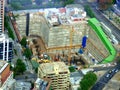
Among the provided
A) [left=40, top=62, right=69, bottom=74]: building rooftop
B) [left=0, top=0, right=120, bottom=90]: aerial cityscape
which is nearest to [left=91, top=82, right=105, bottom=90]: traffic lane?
[left=0, top=0, right=120, bottom=90]: aerial cityscape

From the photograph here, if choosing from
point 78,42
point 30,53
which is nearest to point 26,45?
point 30,53

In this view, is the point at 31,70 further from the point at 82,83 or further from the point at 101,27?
the point at 101,27

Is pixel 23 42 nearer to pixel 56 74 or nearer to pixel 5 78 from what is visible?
pixel 56 74

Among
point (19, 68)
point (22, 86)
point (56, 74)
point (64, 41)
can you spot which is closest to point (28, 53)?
point (19, 68)

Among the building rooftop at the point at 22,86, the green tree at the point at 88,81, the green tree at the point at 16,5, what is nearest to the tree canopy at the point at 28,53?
the green tree at the point at 88,81

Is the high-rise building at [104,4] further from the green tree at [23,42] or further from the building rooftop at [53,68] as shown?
the building rooftop at [53,68]

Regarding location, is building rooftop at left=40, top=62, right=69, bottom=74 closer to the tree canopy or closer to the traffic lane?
the traffic lane

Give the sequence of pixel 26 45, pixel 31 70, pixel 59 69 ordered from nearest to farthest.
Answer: pixel 59 69
pixel 31 70
pixel 26 45
